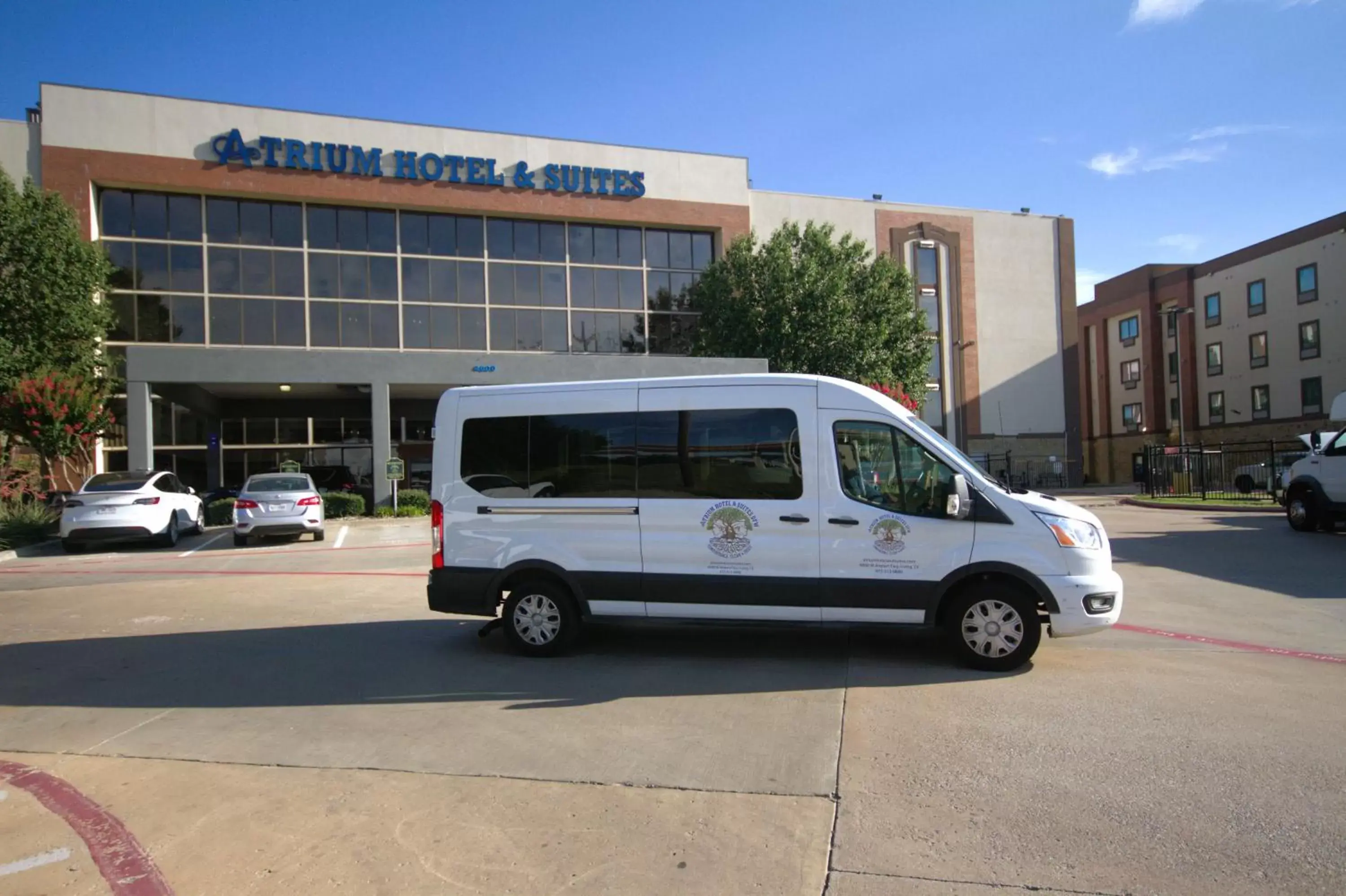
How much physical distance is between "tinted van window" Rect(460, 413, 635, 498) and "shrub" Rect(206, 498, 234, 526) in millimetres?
18468

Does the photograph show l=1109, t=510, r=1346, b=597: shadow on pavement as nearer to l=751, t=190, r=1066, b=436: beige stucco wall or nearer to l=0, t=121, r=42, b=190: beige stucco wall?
l=751, t=190, r=1066, b=436: beige stucco wall

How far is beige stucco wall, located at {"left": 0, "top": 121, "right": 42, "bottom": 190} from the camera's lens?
28.1 meters

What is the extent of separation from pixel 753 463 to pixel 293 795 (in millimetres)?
3977

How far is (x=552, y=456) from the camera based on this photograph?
24.5 ft

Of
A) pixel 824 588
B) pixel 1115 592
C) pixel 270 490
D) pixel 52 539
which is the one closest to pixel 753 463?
pixel 824 588

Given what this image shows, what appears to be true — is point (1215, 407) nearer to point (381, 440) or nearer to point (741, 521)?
point (381, 440)

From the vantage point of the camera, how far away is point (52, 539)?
19.7m

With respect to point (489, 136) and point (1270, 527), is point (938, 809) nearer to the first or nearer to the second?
point (1270, 527)

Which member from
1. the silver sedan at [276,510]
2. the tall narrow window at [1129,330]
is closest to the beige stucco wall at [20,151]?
the silver sedan at [276,510]

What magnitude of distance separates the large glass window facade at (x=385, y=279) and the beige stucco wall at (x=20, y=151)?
206 cm

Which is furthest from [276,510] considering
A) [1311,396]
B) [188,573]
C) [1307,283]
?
[1307,283]

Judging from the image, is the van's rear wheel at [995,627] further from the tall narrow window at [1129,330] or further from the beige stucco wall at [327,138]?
the tall narrow window at [1129,330]

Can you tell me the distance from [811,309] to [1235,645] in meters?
26.6

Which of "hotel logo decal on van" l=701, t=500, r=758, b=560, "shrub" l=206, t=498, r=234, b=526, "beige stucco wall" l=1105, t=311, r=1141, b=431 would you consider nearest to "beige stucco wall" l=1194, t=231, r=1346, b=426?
"beige stucco wall" l=1105, t=311, r=1141, b=431
